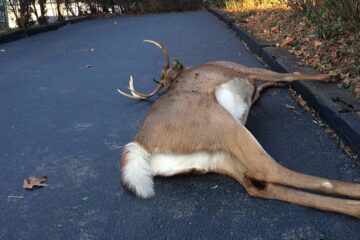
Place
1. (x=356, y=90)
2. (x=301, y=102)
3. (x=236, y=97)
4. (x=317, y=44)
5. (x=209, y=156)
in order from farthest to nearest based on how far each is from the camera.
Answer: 1. (x=317, y=44)
2. (x=301, y=102)
3. (x=356, y=90)
4. (x=236, y=97)
5. (x=209, y=156)

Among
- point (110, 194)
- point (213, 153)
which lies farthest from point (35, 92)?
point (213, 153)

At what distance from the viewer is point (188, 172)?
9.52 feet

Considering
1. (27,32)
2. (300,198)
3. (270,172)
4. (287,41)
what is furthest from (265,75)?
(27,32)

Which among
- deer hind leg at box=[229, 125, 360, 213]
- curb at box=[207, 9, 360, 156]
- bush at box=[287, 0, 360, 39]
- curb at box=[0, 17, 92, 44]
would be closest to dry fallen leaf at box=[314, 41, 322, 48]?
bush at box=[287, 0, 360, 39]

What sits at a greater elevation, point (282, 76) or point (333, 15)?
point (333, 15)

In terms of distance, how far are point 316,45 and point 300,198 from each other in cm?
328

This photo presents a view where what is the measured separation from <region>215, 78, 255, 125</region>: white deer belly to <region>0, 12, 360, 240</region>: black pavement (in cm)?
18

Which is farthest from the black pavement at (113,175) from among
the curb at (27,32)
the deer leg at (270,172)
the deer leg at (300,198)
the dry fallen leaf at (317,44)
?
the curb at (27,32)

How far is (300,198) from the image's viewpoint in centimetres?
254

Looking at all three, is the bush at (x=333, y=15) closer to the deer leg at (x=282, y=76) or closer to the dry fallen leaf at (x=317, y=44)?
the dry fallen leaf at (x=317, y=44)

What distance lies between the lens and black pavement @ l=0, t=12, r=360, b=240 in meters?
2.47

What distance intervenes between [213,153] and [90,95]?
288 cm

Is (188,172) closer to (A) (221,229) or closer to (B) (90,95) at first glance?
(A) (221,229)

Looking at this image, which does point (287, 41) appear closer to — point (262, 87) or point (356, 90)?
point (262, 87)
